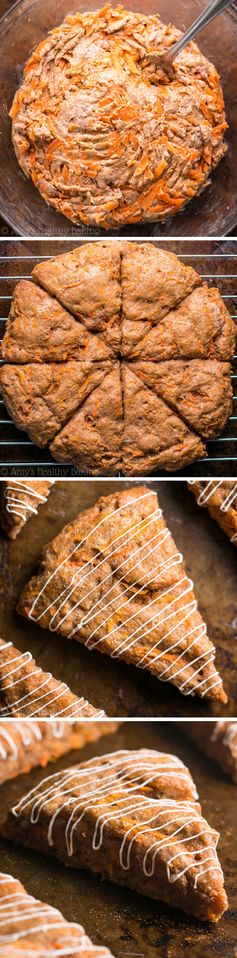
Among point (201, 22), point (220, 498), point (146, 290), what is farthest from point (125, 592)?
point (201, 22)

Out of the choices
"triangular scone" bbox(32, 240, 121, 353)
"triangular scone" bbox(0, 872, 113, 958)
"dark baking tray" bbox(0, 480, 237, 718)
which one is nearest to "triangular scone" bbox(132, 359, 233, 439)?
"triangular scone" bbox(32, 240, 121, 353)

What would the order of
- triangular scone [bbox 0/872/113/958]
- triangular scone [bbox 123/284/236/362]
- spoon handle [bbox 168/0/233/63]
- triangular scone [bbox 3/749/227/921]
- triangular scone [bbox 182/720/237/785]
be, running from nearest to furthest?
spoon handle [bbox 168/0/233/63]
triangular scone [bbox 0/872/113/958]
triangular scone [bbox 3/749/227/921]
triangular scone [bbox 123/284/236/362]
triangular scone [bbox 182/720/237/785]

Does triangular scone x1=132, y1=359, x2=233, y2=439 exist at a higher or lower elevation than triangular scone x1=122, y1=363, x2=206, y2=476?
higher

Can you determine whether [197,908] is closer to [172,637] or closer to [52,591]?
[172,637]

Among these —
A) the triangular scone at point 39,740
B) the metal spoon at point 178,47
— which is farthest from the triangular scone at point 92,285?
the triangular scone at point 39,740

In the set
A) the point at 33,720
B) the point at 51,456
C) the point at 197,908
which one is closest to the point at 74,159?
the point at 51,456

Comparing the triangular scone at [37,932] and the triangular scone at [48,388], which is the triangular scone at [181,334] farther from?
the triangular scone at [37,932]

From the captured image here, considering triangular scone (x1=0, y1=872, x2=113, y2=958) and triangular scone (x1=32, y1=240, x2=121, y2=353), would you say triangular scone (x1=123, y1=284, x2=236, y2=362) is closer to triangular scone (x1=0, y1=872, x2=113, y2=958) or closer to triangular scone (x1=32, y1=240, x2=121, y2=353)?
triangular scone (x1=32, y1=240, x2=121, y2=353)
